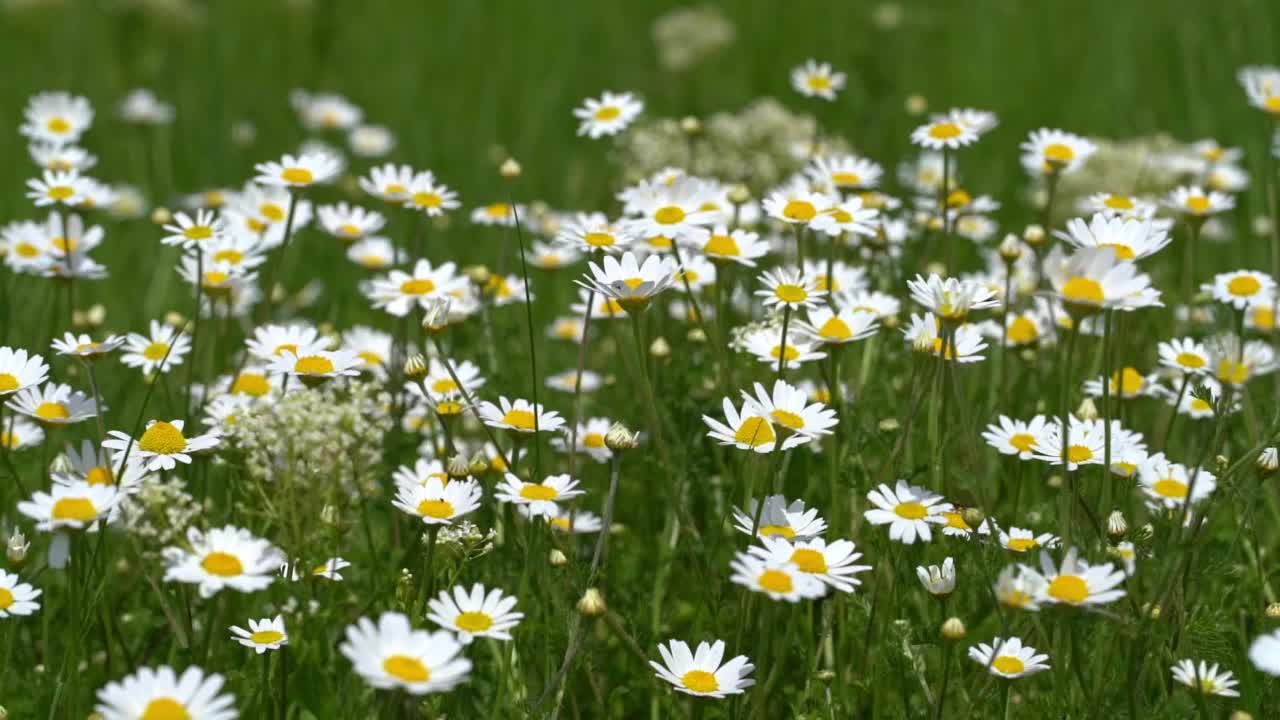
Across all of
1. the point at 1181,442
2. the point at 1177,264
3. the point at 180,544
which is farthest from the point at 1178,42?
the point at 180,544

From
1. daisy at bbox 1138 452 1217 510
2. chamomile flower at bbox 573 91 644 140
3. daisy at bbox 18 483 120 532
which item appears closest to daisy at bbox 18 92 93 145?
chamomile flower at bbox 573 91 644 140

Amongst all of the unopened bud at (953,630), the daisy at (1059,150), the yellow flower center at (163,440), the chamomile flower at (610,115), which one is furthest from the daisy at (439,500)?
the daisy at (1059,150)

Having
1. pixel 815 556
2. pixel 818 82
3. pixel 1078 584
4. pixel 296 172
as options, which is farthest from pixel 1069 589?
pixel 818 82

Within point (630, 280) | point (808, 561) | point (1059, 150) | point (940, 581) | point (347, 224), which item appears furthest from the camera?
point (347, 224)

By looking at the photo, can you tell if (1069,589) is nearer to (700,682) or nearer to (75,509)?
(700,682)

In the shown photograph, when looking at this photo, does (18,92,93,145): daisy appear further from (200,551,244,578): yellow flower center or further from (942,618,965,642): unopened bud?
(942,618,965,642): unopened bud

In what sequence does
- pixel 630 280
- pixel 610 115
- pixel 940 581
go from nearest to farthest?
pixel 940 581 → pixel 630 280 → pixel 610 115

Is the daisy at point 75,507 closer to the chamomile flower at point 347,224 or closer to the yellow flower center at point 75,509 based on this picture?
the yellow flower center at point 75,509
